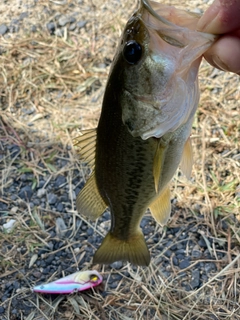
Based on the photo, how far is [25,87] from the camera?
3.55m

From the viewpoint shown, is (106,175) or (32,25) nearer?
(106,175)

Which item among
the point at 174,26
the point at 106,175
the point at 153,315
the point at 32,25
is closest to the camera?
the point at 174,26

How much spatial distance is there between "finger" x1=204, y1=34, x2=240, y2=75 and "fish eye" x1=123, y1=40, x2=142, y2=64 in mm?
219

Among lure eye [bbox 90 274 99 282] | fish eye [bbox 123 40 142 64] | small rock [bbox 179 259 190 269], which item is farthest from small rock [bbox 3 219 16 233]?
fish eye [bbox 123 40 142 64]

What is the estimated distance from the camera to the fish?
1.37 m

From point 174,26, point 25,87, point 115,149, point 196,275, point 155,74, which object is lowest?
point 196,275

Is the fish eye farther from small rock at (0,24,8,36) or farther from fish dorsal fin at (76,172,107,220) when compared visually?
small rock at (0,24,8,36)

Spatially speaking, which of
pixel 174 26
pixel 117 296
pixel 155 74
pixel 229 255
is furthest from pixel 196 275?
pixel 174 26

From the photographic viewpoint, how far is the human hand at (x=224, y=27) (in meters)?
1.34

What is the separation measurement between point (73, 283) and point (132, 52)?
1521 mm

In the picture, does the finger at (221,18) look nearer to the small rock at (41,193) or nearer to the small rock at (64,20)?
the small rock at (41,193)

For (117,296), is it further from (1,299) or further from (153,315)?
(1,299)

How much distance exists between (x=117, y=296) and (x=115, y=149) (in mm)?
1176

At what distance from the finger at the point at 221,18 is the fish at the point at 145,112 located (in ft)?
0.09
